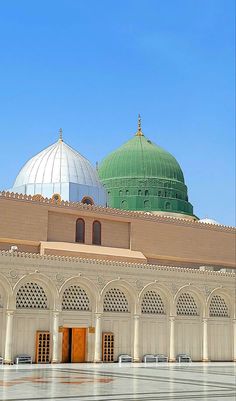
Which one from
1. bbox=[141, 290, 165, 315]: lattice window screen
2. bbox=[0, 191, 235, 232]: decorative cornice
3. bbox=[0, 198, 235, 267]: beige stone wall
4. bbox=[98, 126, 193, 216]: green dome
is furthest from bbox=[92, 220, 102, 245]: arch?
bbox=[98, 126, 193, 216]: green dome

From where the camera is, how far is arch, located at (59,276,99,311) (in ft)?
97.6

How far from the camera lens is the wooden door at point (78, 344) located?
30.4 m

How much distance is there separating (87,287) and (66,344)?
283cm

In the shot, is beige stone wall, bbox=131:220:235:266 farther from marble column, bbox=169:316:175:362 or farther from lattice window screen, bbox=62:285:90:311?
lattice window screen, bbox=62:285:90:311

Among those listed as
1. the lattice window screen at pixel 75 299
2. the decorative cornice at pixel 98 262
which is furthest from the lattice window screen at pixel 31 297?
the decorative cornice at pixel 98 262

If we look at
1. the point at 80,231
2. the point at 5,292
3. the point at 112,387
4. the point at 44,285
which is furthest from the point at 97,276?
the point at 112,387

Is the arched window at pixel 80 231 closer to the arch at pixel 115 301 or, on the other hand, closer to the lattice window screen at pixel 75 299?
the arch at pixel 115 301

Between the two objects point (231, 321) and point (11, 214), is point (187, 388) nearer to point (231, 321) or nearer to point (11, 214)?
point (11, 214)

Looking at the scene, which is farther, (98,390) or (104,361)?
(104,361)

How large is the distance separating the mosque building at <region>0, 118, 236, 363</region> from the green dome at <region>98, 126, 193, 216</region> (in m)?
7.63

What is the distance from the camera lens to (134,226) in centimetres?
3547

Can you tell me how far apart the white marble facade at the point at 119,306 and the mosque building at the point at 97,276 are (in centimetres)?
5

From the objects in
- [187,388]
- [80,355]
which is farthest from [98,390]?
[80,355]

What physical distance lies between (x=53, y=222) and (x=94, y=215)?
2350 millimetres
